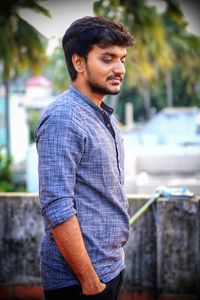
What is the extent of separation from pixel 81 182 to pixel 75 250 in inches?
10.2

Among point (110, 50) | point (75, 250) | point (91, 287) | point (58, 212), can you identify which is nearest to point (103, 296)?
point (91, 287)

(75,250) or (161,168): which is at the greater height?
(161,168)

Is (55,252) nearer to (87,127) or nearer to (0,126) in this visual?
(87,127)

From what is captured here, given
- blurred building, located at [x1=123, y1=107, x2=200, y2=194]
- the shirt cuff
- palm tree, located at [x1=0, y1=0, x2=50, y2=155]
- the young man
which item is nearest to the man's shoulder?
the young man

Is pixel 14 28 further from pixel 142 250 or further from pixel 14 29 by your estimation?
pixel 142 250

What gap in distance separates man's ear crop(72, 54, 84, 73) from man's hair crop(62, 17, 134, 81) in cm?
1

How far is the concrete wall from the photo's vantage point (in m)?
3.31

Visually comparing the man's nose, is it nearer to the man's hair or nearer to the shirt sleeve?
Result: the man's hair

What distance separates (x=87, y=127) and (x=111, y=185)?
0.26 m

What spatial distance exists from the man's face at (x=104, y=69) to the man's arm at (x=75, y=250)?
542 mm

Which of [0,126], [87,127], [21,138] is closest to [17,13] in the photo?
[87,127]

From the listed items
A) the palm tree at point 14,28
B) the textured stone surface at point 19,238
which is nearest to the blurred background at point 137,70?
the palm tree at point 14,28

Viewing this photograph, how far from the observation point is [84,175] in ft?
5.18

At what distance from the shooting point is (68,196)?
1500mm
